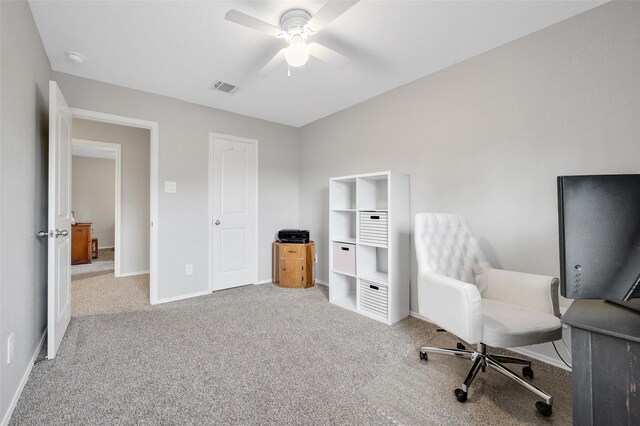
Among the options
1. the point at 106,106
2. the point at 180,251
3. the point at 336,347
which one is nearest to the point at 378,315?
the point at 336,347

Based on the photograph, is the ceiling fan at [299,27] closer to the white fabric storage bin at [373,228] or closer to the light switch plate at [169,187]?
the white fabric storage bin at [373,228]

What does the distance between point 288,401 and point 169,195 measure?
259 centimetres

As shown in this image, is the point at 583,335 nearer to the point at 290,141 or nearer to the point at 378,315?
the point at 378,315

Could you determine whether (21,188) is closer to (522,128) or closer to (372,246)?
(372,246)

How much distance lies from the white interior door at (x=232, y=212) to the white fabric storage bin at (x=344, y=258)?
1.30m

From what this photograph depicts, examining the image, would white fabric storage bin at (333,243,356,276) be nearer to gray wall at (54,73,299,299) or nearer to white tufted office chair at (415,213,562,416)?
white tufted office chair at (415,213,562,416)

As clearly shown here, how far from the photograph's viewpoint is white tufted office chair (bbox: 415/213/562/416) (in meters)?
1.47

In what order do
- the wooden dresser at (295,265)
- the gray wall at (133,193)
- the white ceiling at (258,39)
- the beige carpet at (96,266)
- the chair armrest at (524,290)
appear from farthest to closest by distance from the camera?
the beige carpet at (96,266) → the gray wall at (133,193) → the wooden dresser at (295,265) → the white ceiling at (258,39) → the chair armrest at (524,290)

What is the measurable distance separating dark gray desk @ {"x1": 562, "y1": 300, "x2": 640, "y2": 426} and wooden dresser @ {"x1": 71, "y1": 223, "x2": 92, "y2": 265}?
6.72 meters

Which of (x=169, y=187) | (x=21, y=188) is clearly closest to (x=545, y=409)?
(x=21, y=188)

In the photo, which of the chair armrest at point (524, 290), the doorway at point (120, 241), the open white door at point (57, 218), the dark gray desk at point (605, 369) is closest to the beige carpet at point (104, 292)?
the doorway at point (120, 241)

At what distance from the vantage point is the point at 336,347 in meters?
2.12

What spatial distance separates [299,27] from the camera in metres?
1.77

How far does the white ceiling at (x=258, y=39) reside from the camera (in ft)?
5.85
